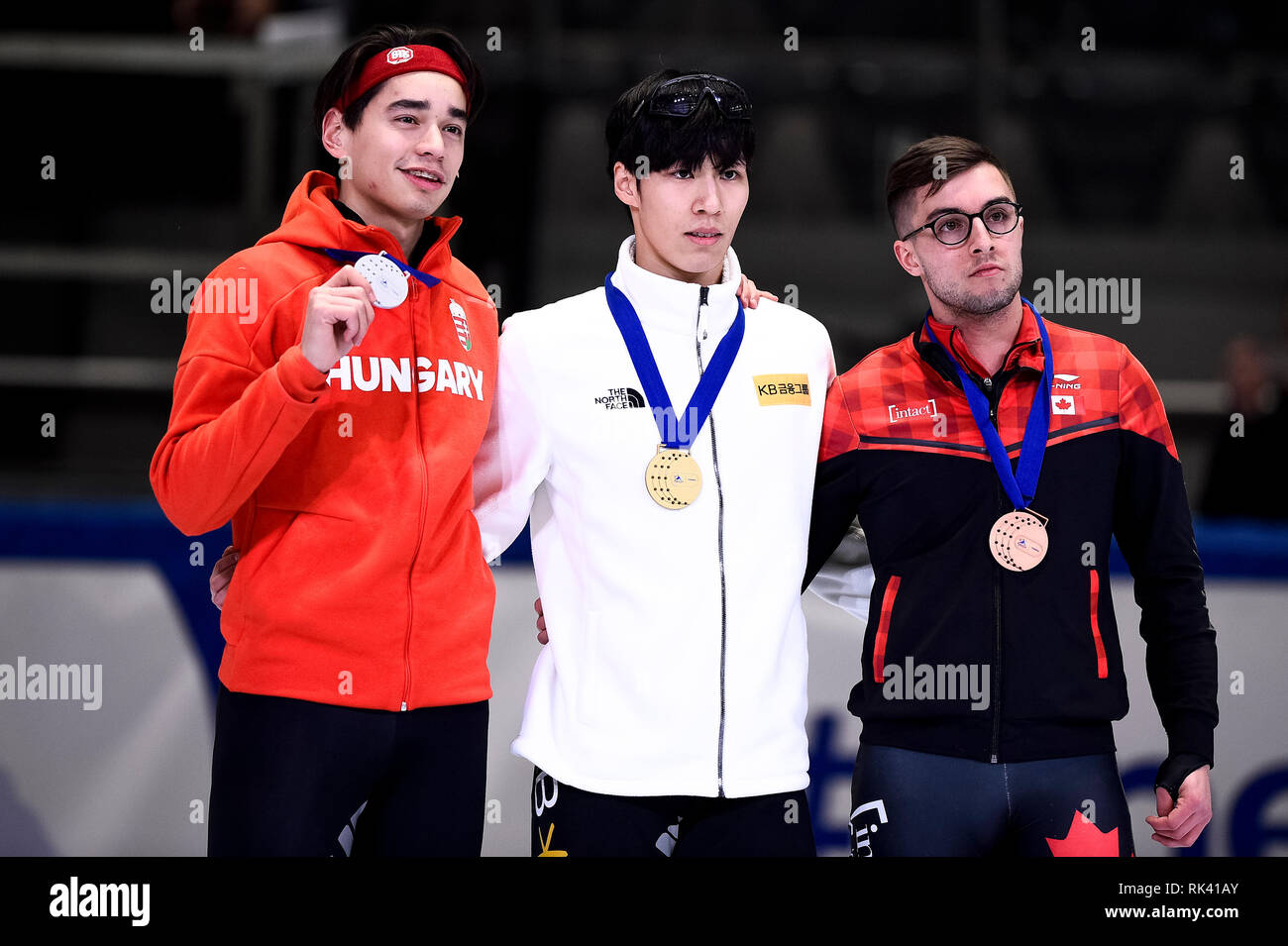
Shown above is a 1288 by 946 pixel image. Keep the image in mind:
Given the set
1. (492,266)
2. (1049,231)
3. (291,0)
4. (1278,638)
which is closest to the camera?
(1278,638)

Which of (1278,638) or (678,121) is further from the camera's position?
(1278,638)

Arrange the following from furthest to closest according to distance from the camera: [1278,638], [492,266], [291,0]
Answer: [291,0] → [492,266] → [1278,638]

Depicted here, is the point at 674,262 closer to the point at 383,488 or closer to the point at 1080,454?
the point at 383,488

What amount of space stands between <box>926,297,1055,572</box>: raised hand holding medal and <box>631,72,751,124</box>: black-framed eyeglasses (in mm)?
736

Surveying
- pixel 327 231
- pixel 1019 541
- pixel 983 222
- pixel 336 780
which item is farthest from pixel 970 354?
pixel 336 780

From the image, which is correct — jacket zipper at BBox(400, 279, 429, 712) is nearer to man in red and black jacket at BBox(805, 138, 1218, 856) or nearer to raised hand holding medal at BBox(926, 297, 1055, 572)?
man in red and black jacket at BBox(805, 138, 1218, 856)

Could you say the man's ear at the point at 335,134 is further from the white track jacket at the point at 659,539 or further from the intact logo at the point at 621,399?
the intact logo at the point at 621,399

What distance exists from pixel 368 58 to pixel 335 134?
0.17m

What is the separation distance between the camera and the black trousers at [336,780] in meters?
2.37

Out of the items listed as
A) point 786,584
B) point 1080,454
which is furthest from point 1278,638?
point 786,584

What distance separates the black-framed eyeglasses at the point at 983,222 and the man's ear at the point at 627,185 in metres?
0.67

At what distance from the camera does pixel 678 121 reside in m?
2.61

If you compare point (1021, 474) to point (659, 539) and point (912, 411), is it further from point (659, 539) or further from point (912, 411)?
point (659, 539)

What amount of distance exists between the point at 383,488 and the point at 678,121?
954 mm
